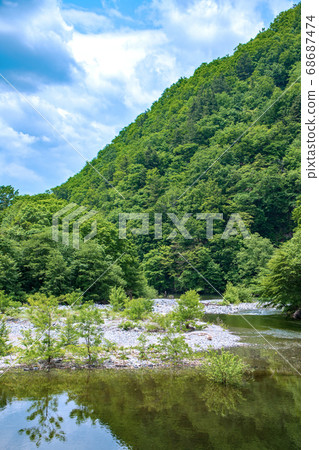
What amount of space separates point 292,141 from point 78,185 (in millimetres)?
38206

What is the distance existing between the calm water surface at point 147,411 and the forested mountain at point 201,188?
12986mm

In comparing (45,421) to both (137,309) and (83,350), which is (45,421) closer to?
(83,350)

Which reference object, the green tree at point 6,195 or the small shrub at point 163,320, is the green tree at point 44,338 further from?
the green tree at point 6,195

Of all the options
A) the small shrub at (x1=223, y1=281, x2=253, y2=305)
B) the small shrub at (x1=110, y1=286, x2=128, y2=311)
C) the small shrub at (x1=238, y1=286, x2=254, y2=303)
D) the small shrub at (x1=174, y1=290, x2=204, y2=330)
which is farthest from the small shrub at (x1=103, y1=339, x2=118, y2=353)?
the small shrub at (x1=238, y1=286, x2=254, y2=303)

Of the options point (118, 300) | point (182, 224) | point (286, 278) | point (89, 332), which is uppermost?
point (182, 224)

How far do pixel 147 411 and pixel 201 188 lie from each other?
39657mm

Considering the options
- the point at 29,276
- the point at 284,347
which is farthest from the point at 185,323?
the point at 29,276

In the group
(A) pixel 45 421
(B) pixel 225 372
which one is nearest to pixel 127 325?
(B) pixel 225 372

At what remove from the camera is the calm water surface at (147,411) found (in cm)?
480

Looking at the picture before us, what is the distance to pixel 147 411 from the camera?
562cm

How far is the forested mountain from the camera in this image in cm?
2677

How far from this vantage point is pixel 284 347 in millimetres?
10141

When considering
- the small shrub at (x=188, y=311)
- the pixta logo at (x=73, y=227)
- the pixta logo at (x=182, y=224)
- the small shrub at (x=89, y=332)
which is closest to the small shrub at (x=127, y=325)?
the small shrub at (x=188, y=311)
